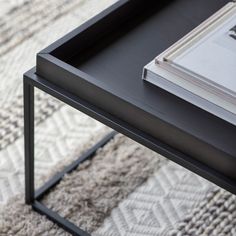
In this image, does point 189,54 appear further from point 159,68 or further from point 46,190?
point 46,190

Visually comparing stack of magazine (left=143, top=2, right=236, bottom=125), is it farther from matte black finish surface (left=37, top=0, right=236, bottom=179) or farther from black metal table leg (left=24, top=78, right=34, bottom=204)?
black metal table leg (left=24, top=78, right=34, bottom=204)

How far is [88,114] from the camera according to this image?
0.91 m

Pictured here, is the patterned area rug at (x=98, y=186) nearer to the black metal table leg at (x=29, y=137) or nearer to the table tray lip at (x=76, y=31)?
the black metal table leg at (x=29, y=137)

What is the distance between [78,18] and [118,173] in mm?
578

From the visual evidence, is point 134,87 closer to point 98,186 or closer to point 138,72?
point 138,72

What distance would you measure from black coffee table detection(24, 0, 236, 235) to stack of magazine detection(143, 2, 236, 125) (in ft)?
0.06

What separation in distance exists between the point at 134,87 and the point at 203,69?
115mm

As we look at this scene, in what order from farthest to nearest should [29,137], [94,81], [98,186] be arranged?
[98,186], [29,137], [94,81]

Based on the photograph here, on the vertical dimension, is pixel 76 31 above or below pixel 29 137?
above

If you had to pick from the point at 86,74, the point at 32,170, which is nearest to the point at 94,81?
the point at 86,74

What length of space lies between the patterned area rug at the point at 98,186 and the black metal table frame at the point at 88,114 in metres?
0.02

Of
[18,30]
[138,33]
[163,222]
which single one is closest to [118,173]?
[163,222]

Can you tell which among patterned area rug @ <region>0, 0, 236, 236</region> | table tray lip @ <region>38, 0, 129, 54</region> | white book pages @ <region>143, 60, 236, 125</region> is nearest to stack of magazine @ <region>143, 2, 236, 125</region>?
white book pages @ <region>143, 60, 236, 125</region>

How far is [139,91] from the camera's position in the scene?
3.08ft
